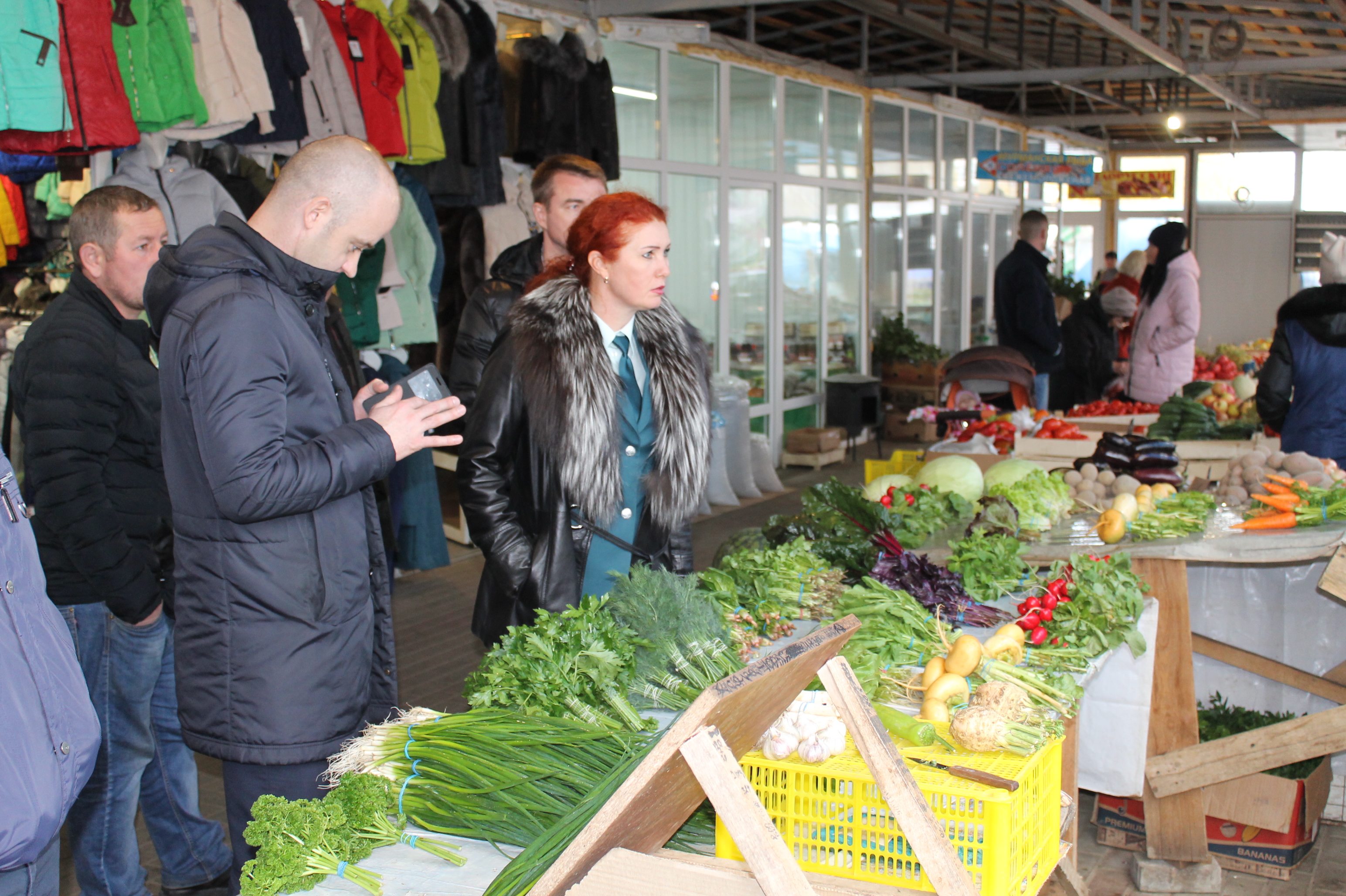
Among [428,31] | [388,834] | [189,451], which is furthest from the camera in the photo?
[428,31]

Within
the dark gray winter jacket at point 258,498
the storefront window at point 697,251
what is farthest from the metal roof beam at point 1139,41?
the dark gray winter jacket at point 258,498

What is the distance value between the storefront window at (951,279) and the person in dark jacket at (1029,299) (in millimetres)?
6091

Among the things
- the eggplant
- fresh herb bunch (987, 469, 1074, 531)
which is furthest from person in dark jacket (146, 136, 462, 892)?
the eggplant

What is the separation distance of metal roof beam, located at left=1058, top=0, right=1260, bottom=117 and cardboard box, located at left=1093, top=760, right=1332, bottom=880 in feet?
17.6

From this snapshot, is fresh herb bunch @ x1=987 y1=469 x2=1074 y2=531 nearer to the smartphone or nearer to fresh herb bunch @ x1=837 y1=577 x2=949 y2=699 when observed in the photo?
fresh herb bunch @ x1=837 y1=577 x2=949 y2=699

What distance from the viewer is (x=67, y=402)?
9.15 feet

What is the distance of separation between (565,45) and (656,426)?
4910 millimetres

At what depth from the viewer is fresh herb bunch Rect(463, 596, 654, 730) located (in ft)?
6.88

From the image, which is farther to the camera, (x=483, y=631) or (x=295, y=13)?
(x=295, y=13)

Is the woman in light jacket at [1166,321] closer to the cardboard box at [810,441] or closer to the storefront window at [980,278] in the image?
the cardboard box at [810,441]

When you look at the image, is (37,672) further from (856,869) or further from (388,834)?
(856,869)

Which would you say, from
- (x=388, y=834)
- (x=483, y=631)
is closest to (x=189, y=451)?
(x=388, y=834)

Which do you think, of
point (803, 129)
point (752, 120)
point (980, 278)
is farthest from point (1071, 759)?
point (980, 278)

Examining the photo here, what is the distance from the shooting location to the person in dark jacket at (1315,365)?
4.73 m
